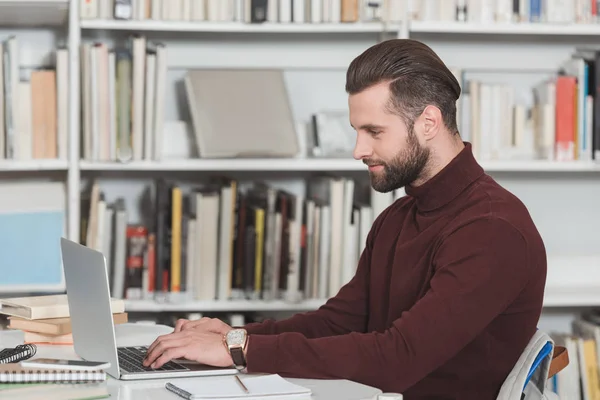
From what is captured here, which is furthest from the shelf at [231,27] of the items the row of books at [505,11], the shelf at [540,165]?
the shelf at [540,165]

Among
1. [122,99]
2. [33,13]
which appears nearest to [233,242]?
[122,99]

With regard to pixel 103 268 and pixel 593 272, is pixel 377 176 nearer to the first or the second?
A: pixel 103 268

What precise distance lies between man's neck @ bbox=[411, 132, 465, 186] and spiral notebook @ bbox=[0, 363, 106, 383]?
2.35 feet

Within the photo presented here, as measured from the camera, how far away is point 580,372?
3033 millimetres

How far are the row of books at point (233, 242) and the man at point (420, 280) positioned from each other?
0.85 metres

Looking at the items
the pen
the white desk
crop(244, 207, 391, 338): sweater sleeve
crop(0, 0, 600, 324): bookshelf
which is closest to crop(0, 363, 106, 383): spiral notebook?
the white desk

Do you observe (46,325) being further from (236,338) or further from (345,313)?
(345,313)

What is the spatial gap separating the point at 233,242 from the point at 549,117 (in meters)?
1.04

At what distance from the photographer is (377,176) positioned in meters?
1.87

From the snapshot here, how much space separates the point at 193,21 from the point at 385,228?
1102 mm

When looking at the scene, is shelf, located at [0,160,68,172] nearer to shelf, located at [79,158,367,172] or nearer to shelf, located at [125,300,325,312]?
shelf, located at [79,158,367,172]

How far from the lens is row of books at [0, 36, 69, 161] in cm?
271

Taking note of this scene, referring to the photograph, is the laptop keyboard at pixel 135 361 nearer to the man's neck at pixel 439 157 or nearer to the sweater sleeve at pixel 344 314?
the sweater sleeve at pixel 344 314

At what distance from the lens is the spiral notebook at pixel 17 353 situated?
1.64 m
